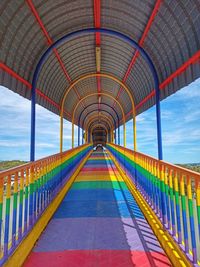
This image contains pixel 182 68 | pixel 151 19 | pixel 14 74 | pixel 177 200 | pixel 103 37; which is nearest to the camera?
pixel 177 200

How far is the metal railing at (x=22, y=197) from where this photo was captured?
3.29 metres

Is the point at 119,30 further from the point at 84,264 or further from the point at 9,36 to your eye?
the point at 84,264

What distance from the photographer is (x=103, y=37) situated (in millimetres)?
8625

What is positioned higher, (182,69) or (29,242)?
(182,69)

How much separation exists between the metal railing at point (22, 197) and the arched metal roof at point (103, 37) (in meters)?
2.33

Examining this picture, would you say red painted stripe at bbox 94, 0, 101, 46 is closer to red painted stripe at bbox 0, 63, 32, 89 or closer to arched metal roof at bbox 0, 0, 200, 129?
arched metal roof at bbox 0, 0, 200, 129

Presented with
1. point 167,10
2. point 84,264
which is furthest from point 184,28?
point 84,264

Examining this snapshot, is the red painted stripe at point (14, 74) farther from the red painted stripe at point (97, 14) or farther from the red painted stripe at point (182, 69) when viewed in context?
the red painted stripe at point (182, 69)

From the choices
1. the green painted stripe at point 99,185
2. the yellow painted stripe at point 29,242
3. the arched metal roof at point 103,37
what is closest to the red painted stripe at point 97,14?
the arched metal roof at point 103,37

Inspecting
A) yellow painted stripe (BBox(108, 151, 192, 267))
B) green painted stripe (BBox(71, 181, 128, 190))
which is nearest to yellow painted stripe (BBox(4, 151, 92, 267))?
yellow painted stripe (BBox(108, 151, 192, 267))

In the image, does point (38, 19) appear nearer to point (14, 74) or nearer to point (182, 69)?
point (14, 74)

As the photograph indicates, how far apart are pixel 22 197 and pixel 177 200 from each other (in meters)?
2.64

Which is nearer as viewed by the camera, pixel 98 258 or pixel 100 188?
pixel 98 258

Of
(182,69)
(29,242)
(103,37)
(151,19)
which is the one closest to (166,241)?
(29,242)
